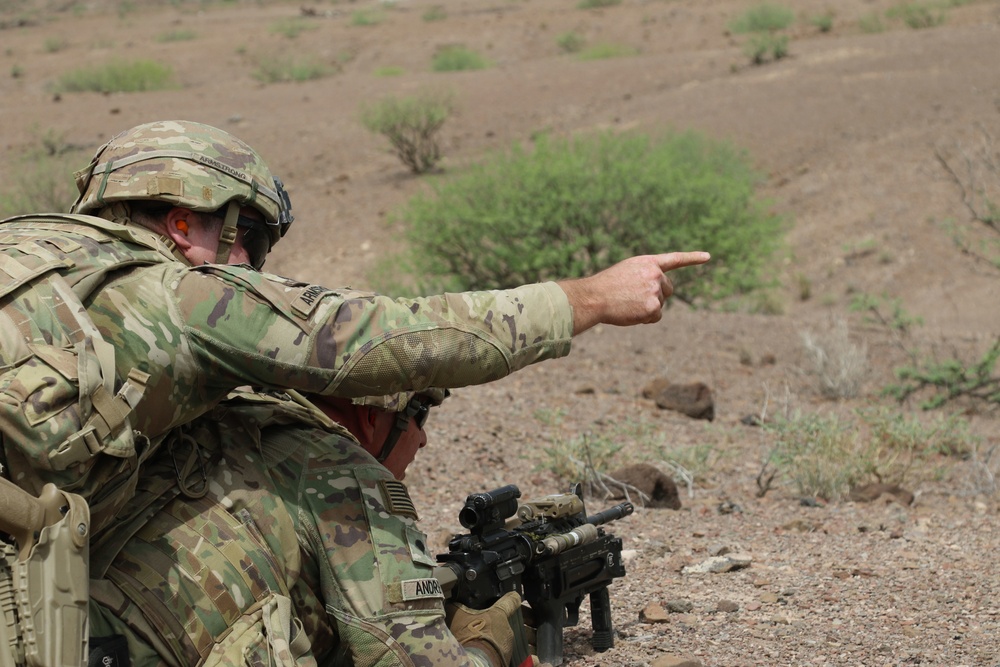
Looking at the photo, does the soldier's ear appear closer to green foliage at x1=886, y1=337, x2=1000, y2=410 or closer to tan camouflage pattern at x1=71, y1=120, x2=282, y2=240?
tan camouflage pattern at x1=71, y1=120, x2=282, y2=240

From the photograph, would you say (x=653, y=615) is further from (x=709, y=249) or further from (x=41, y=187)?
(x=41, y=187)

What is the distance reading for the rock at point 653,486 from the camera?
17.8ft

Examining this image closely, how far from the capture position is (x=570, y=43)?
29.2 meters

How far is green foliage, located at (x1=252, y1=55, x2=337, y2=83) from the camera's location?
85.6 ft

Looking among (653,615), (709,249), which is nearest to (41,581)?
(653,615)

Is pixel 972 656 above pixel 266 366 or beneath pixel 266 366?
beneath

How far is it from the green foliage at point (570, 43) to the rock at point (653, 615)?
26.3 meters

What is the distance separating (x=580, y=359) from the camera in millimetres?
8656

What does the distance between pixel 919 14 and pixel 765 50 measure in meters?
5.70

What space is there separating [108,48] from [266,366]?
32.3 m

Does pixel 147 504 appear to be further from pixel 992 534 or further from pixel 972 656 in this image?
pixel 992 534

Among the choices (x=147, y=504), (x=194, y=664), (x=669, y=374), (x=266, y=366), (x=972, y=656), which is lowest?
(x=669, y=374)

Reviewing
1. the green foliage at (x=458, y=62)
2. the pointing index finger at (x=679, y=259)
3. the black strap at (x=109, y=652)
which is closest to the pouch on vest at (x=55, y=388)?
the black strap at (x=109, y=652)

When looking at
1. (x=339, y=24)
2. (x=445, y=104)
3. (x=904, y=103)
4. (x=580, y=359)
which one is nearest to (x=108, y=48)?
(x=339, y=24)
